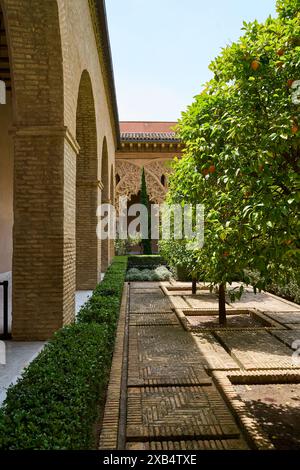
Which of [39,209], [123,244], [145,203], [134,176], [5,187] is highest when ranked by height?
[134,176]

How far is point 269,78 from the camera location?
2971 mm

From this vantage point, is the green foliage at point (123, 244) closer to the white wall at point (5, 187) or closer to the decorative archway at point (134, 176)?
the decorative archway at point (134, 176)

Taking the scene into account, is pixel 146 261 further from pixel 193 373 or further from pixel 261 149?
pixel 261 149

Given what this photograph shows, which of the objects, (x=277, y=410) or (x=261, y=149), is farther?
(x=277, y=410)

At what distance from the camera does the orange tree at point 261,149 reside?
8.45ft

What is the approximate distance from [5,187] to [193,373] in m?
9.71

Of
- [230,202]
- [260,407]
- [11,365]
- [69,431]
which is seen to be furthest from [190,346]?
[69,431]


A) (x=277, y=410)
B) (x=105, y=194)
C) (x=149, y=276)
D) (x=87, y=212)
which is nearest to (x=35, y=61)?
(x=277, y=410)

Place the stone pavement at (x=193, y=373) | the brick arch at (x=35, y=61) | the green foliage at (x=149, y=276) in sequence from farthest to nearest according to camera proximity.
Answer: the green foliage at (x=149, y=276) → the brick arch at (x=35, y=61) → the stone pavement at (x=193, y=373)

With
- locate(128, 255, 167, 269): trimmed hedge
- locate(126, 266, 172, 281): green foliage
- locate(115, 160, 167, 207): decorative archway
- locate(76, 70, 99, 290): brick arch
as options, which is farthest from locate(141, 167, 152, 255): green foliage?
locate(76, 70, 99, 290): brick arch

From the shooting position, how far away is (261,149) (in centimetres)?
266

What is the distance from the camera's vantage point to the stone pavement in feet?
10.8

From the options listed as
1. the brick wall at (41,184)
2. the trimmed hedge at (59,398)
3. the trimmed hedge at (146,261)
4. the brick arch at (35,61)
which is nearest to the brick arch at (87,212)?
the brick wall at (41,184)

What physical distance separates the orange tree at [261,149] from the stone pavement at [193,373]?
1.45 m
